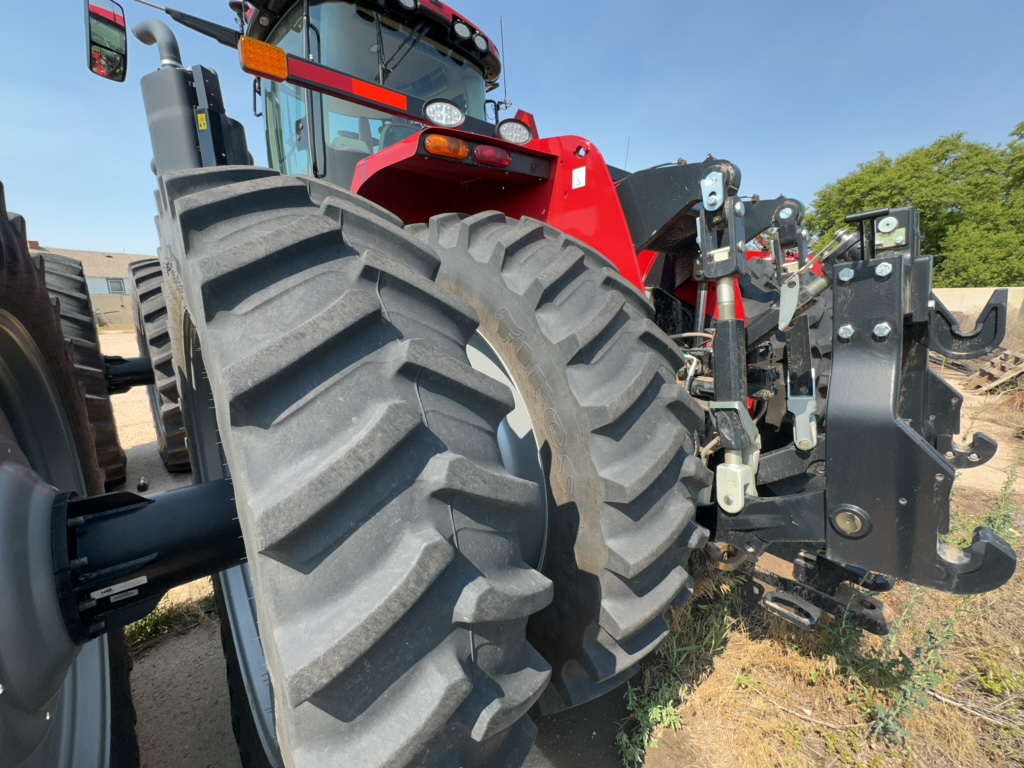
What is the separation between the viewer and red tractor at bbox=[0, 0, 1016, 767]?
0.73 meters

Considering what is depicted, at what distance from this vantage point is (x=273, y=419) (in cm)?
→ 77

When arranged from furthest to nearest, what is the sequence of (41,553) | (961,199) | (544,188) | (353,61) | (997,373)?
(961,199) < (997,373) < (353,61) < (544,188) < (41,553)

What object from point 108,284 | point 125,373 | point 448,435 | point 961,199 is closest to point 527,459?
point 448,435

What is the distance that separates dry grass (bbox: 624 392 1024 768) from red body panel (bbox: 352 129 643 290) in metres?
1.57

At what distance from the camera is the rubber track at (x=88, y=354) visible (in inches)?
120

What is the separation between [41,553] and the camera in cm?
98

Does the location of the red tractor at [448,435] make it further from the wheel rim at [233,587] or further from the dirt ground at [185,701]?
the dirt ground at [185,701]

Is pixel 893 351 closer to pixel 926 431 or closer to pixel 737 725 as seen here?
pixel 926 431

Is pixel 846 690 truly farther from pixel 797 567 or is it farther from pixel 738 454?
pixel 738 454

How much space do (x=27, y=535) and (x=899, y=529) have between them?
1.92 meters

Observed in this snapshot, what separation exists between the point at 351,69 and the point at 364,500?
8.72 ft

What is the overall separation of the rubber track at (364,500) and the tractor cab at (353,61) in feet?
5.95

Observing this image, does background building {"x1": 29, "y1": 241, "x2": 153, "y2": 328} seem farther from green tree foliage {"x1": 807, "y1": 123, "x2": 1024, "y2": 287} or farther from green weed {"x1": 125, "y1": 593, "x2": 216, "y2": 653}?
green tree foliage {"x1": 807, "y1": 123, "x2": 1024, "y2": 287}

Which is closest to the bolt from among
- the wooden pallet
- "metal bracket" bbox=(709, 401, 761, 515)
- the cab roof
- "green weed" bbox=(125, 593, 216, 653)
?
"metal bracket" bbox=(709, 401, 761, 515)
